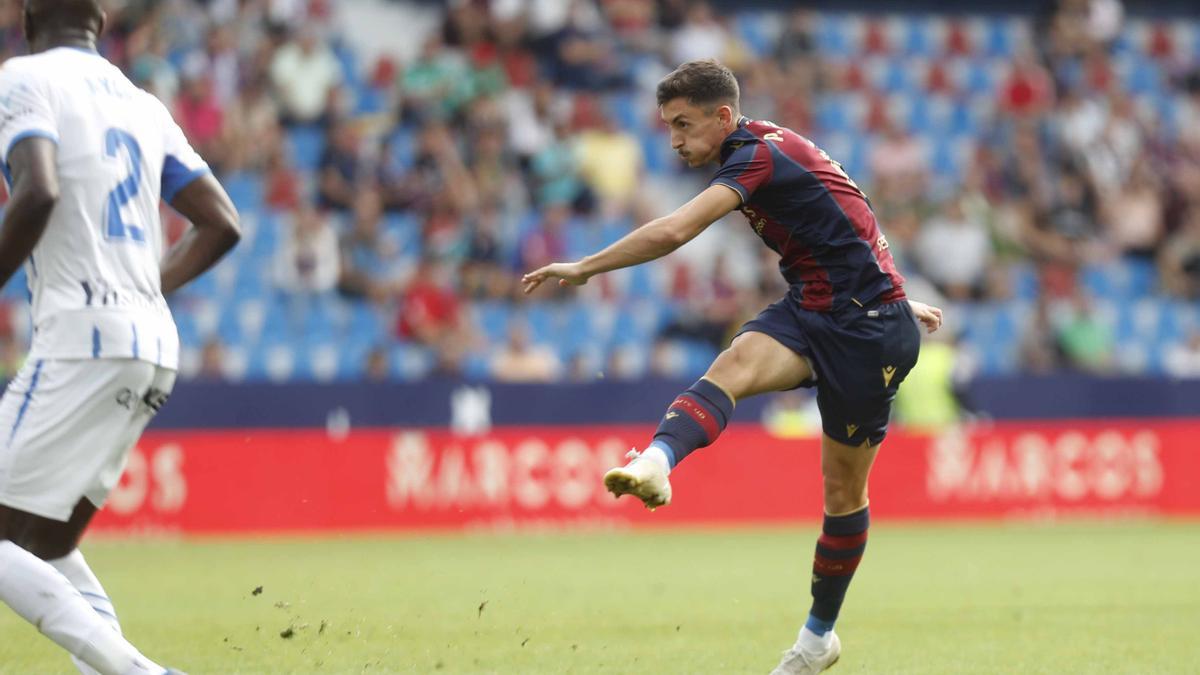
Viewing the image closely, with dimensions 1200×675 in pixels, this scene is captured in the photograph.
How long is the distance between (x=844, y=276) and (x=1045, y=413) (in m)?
11.3

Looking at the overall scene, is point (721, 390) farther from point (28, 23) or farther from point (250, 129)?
point (250, 129)

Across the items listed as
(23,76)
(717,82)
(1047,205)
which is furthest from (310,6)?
(23,76)

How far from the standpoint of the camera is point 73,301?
5.09 meters

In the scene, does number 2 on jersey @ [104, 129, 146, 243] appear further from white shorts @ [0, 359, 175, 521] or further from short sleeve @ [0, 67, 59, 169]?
white shorts @ [0, 359, 175, 521]

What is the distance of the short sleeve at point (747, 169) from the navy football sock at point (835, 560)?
55.2 inches

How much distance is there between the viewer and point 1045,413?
57.5ft

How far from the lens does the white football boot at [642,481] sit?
598cm

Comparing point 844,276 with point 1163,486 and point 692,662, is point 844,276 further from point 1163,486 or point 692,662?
point 1163,486

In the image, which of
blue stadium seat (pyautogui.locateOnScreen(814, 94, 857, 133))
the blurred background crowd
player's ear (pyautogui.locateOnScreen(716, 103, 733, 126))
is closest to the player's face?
player's ear (pyautogui.locateOnScreen(716, 103, 733, 126))

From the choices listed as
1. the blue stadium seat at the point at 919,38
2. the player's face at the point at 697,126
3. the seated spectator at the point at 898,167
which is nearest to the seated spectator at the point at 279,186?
the seated spectator at the point at 898,167

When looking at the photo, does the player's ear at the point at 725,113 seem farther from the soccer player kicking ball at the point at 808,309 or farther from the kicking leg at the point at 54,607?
the kicking leg at the point at 54,607

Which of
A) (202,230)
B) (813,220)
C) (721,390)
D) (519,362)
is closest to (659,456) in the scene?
(721,390)

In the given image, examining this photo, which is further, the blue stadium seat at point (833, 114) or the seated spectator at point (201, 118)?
the blue stadium seat at point (833, 114)

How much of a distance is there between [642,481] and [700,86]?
63.0 inches
